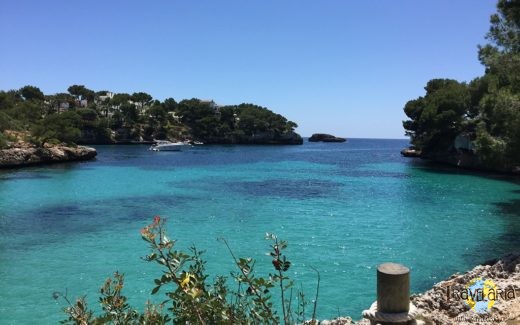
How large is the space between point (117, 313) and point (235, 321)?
0.96 m

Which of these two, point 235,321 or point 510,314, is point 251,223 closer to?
point 510,314

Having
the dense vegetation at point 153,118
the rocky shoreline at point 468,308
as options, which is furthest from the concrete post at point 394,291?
the dense vegetation at point 153,118

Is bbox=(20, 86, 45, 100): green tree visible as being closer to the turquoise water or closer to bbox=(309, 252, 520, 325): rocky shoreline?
the turquoise water

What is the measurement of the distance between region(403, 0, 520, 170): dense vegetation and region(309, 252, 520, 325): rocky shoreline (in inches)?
366

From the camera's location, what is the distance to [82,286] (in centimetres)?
1182

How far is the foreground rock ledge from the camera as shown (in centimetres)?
4847

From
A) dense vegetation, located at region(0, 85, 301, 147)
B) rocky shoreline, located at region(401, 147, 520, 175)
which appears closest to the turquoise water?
rocky shoreline, located at region(401, 147, 520, 175)

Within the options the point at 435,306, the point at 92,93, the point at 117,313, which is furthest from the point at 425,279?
the point at 92,93

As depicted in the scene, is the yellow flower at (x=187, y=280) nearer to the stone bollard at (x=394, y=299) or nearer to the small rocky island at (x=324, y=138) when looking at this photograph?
the stone bollard at (x=394, y=299)

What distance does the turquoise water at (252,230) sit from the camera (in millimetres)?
12039

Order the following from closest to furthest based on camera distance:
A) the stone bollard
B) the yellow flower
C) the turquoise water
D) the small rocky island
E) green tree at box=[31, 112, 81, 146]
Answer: the yellow flower → the stone bollard → the turquoise water → green tree at box=[31, 112, 81, 146] → the small rocky island

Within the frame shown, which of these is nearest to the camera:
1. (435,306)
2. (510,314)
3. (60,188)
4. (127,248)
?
(510,314)

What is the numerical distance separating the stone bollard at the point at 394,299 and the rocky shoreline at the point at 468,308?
124cm

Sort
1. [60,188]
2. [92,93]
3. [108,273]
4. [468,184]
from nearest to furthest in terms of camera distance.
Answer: [108,273], [60,188], [468,184], [92,93]
